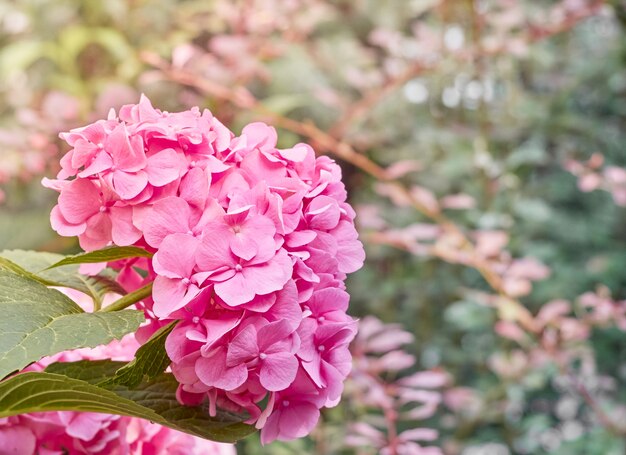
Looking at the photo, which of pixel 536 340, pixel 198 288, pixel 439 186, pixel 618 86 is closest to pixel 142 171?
pixel 198 288

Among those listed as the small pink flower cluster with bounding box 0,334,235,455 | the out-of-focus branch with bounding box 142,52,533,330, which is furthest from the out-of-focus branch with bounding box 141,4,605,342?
the small pink flower cluster with bounding box 0,334,235,455

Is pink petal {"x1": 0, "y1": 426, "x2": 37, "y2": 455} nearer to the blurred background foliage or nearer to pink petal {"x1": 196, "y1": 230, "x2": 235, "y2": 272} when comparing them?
pink petal {"x1": 196, "y1": 230, "x2": 235, "y2": 272}

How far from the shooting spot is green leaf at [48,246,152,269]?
390mm

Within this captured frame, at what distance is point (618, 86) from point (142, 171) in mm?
1799

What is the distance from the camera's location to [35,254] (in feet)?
1.62

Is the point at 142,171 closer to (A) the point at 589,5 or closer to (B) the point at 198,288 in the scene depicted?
(B) the point at 198,288

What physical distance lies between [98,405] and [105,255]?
0.07m

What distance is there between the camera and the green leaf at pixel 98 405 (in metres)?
0.36

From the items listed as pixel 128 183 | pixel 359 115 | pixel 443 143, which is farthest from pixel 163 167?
pixel 443 143

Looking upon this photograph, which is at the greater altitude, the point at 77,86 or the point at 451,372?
the point at 77,86

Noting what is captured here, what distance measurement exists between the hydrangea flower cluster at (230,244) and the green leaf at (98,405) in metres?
0.01

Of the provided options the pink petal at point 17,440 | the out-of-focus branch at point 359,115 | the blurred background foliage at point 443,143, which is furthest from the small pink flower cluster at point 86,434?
the out-of-focus branch at point 359,115

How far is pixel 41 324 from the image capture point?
0.36m

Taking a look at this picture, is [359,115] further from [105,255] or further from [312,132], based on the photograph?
[105,255]
